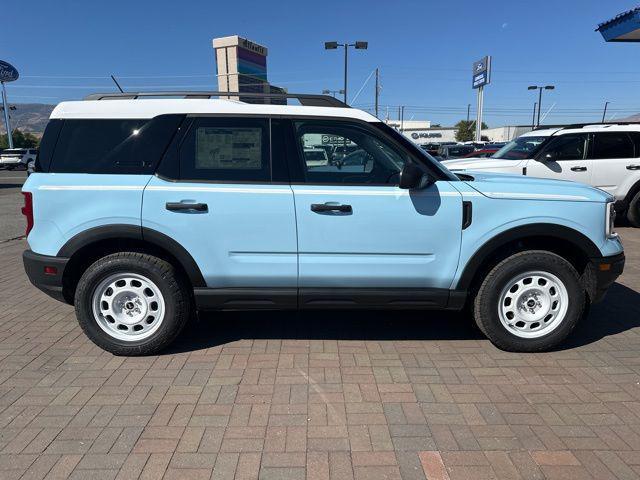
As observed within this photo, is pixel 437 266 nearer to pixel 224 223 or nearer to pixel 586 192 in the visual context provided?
pixel 586 192

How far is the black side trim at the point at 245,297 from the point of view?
12.0ft

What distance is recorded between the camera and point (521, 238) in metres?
3.68

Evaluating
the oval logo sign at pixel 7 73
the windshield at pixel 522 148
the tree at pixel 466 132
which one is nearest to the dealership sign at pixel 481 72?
the windshield at pixel 522 148

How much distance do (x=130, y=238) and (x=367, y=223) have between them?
5.90ft

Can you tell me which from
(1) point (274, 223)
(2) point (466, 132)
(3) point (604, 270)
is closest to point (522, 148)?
(3) point (604, 270)

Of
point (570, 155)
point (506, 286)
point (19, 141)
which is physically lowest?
point (506, 286)

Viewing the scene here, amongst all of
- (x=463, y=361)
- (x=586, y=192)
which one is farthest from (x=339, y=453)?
(x=586, y=192)

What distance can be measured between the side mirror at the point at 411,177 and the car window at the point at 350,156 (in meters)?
0.16

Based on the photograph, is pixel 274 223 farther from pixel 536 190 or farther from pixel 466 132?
pixel 466 132

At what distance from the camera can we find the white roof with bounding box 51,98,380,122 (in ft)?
11.8

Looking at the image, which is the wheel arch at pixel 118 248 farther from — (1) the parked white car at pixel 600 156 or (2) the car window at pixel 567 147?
(2) the car window at pixel 567 147

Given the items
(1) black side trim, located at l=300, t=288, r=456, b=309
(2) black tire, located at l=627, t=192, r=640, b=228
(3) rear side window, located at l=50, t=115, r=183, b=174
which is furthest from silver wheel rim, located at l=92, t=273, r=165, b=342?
(2) black tire, located at l=627, t=192, r=640, b=228

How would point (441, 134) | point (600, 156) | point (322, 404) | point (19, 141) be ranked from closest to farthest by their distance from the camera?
point (322, 404) < point (600, 156) < point (19, 141) < point (441, 134)

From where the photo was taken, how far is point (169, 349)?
12.8ft
